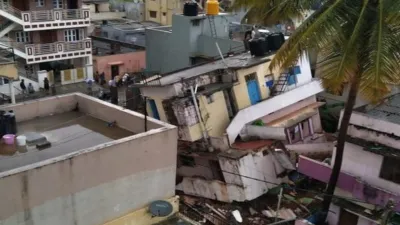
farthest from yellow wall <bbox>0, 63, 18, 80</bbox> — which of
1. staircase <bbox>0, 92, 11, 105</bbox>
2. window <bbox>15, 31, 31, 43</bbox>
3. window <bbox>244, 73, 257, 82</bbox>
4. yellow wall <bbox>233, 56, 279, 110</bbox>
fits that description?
window <bbox>15, 31, 31, 43</bbox>

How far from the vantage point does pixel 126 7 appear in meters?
60.1

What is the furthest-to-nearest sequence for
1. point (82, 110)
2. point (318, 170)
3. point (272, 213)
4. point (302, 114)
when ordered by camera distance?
point (302, 114) < point (272, 213) < point (318, 170) < point (82, 110)

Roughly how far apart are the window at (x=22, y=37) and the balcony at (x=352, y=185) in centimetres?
2687

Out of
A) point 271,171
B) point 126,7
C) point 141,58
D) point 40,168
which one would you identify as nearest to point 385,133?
point 271,171

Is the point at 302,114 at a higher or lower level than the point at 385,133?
lower

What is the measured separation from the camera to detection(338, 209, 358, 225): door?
804 inches

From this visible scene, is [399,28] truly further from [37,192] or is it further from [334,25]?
[37,192]

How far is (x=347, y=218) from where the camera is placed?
20719mm

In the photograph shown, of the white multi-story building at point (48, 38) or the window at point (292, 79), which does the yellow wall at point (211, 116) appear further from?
the white multi-story building at point (48, 38)

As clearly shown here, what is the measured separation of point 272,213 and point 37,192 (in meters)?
14.0

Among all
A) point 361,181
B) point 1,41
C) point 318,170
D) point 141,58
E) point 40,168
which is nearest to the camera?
point 40,168

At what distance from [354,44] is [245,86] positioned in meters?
11.8

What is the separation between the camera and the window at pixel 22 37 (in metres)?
39.3

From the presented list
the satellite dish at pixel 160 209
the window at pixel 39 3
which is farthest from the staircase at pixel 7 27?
the satellite dish at pixel 160 209
